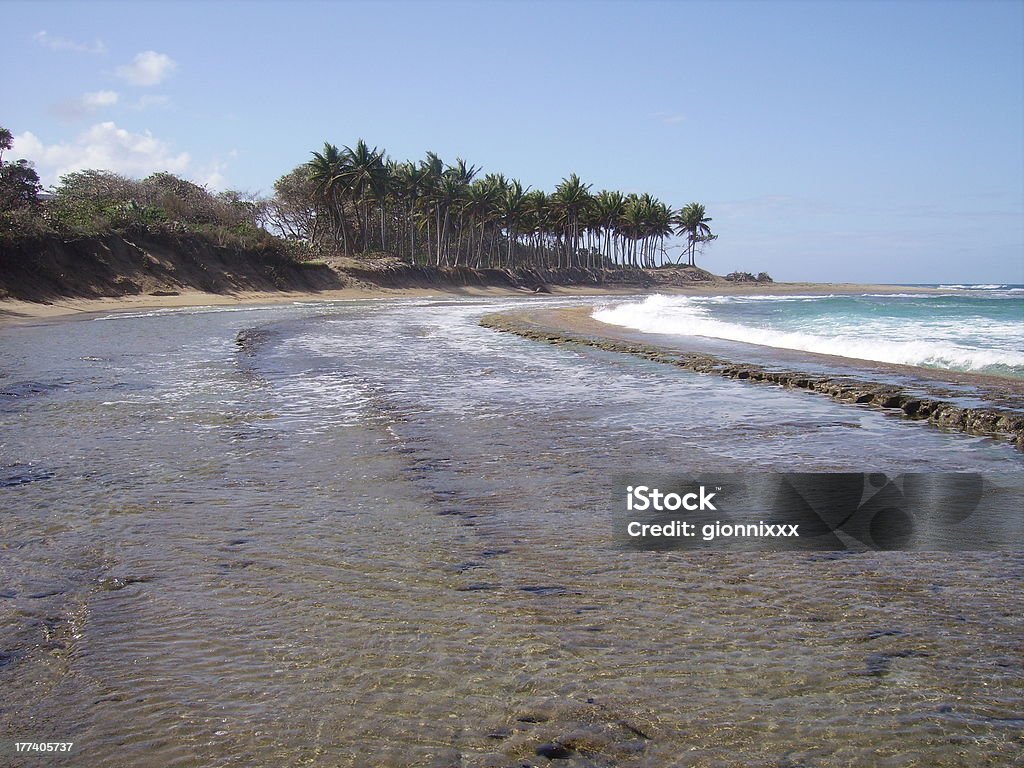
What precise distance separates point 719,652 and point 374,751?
4.39 feet

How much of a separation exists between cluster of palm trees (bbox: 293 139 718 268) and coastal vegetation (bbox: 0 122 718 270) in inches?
5.7

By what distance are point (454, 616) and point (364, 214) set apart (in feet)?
218

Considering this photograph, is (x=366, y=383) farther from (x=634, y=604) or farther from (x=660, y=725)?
(x=660, y=725)

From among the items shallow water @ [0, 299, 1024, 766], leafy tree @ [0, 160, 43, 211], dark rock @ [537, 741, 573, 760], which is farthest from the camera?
leafy tree @ [0, 160, 43, 211]

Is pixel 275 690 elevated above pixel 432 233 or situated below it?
below

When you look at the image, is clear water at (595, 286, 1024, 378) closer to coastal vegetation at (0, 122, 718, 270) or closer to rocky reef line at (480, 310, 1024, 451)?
rocky reef line at (480, 310, 1024, 451)

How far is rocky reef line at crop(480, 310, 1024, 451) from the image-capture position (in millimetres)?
7812

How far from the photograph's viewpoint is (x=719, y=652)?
9.53ft

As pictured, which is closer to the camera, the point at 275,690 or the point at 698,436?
the point at 275,690

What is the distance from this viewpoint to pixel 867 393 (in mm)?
9711

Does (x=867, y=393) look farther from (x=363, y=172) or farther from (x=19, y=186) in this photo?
(x=363, y=172)

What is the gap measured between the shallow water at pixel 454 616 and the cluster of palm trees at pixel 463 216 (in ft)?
193

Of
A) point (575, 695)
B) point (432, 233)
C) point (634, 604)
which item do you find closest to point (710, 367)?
point (634, 604)

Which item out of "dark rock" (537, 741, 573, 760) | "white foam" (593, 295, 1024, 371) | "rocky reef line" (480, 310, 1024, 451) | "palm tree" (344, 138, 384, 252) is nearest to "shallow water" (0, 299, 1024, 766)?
"dark rock" (537, 741, 573, 760)
